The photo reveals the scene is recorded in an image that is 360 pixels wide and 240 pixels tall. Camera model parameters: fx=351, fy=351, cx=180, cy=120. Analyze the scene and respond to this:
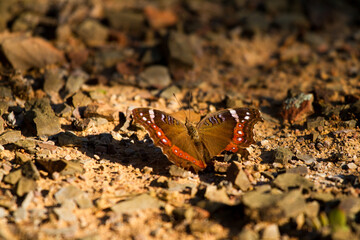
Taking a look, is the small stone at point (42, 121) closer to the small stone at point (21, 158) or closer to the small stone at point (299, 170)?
the small stone at point (21, 158)

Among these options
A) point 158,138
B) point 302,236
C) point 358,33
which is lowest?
point 302,236

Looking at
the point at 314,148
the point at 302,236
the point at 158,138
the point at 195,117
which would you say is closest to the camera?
the point at 302,236

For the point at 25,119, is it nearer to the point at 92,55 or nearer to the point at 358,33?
the point at 92,55

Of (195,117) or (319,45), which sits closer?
(195,117)

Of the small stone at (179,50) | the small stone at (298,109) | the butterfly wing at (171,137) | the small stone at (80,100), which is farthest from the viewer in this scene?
the small stone at (179,50)

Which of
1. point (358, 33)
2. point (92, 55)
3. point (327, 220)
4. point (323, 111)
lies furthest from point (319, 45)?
point (327, 220)

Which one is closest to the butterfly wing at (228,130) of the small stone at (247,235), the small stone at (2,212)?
the small stone at (247,235)

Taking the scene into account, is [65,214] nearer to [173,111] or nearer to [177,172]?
[177,172]
